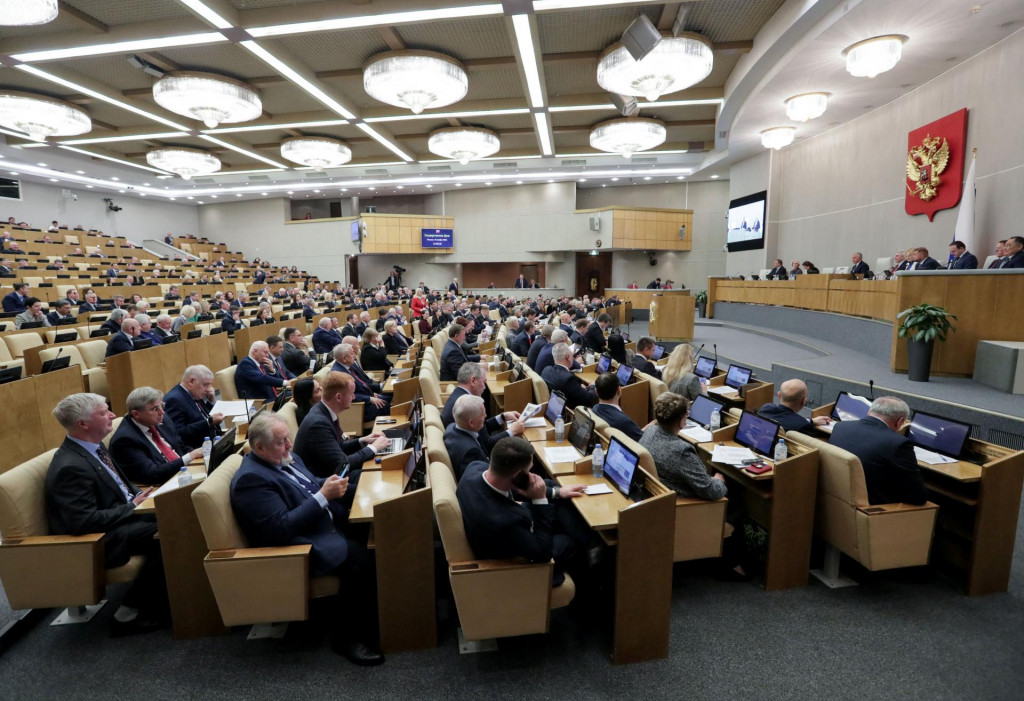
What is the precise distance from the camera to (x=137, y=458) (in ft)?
10.3

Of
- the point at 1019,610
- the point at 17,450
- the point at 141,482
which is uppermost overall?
the point at 141,482

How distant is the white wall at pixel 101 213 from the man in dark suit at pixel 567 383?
2366cm

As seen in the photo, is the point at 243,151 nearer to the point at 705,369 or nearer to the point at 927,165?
the point at 705,369

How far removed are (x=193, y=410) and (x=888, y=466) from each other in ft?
15.9

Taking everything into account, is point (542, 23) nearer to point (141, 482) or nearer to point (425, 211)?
point (141, 482)

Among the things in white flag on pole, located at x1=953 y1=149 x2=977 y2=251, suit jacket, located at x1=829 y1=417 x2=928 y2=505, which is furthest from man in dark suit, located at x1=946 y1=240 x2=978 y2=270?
suit jacket, located at x1=829 y1=417 x2=928 y2=505

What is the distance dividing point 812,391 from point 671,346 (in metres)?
5.05

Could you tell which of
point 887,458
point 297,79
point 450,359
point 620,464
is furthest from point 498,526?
point 297,79

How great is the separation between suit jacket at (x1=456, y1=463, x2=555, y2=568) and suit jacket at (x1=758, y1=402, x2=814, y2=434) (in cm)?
225

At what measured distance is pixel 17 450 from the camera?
4.87m

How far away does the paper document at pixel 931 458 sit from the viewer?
3.27 meters

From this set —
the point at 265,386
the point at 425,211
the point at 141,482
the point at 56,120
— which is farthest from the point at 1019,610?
the point at 425,211

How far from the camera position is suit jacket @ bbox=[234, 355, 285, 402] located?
18.1ft

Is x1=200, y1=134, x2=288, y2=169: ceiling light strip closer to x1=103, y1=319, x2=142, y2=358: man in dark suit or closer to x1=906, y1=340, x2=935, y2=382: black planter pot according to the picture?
x1=103, y1=319, x2=142, y2=358: man in dark suit
